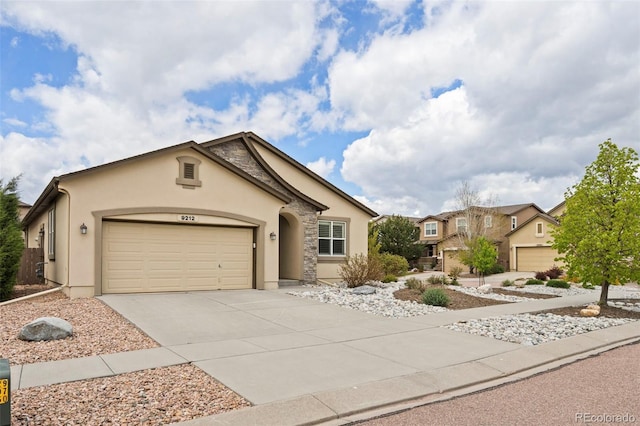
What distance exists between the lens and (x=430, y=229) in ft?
170

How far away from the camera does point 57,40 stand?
1451 cm

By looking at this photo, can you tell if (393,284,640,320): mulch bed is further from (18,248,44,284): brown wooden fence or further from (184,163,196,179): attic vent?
(18,248,44,284): brown wooden fence

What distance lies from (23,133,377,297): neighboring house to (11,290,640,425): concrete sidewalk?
7.07 ft

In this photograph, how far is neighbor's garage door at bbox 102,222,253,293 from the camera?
14422mm

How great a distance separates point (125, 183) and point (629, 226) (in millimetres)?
15258

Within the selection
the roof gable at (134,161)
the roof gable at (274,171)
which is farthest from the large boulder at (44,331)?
the roof gable at (274,171)

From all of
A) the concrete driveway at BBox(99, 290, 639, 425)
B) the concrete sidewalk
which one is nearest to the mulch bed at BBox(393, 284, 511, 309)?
the concrete driveway at BBox(99, 290, 639, 425)

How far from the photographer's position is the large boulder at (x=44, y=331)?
8492mm

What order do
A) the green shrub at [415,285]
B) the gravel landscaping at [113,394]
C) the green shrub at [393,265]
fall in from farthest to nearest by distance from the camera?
the green shrub at [393,265], the green shrub at [415,285], the gravel landscaping at [113,394]

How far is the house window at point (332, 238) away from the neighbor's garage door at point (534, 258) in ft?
76.1

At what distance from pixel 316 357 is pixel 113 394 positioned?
321 cm

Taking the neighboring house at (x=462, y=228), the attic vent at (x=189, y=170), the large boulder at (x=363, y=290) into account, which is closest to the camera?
the attic vent at (x=189, y=170)

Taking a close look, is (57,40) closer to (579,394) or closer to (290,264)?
(290,264)

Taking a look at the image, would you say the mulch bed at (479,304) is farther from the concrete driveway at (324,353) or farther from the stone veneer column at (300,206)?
the stone veneer column at (300,206)
